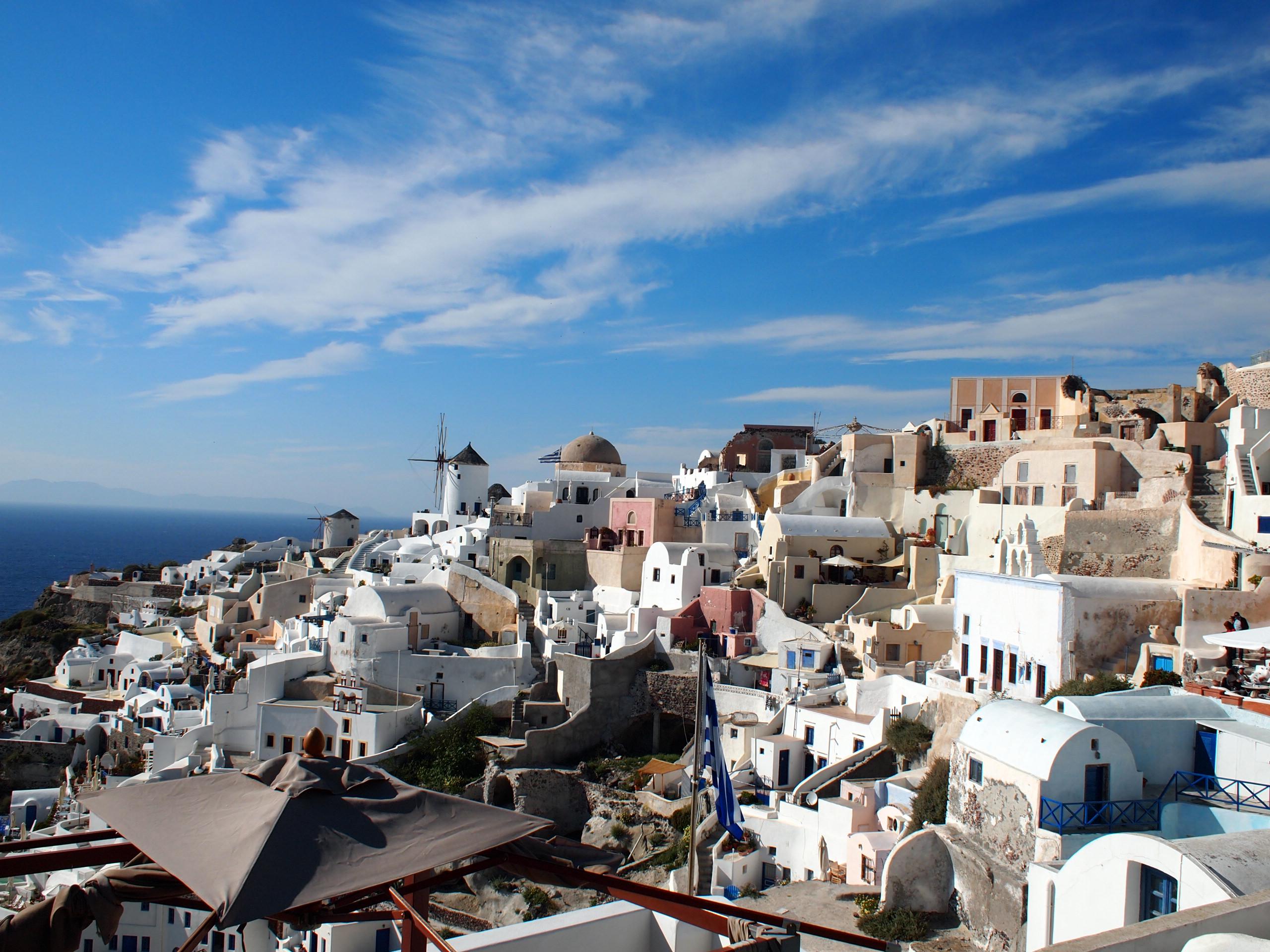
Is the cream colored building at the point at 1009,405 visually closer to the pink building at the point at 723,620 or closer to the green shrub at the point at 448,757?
the pink building at the point at 723,620

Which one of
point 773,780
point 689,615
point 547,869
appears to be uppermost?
point 547,869

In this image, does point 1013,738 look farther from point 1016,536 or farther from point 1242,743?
point 1016,536

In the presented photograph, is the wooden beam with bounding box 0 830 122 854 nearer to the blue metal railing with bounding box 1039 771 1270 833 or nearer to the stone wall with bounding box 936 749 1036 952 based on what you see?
the blue metal railing with bounding box 1039 771 1270 833

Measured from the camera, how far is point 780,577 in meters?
27.0

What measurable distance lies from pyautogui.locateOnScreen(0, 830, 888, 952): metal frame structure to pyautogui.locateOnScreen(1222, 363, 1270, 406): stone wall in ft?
94.2

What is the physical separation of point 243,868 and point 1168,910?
7040mm

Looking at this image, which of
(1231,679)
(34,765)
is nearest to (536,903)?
(1231,679)

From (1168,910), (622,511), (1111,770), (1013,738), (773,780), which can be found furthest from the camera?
(622,511)

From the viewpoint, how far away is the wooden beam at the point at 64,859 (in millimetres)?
2891

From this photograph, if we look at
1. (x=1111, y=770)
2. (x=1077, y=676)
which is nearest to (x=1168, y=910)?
(x=1111, y=770)

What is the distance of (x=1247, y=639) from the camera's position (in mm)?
13625

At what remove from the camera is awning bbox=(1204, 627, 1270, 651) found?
13.4 metres

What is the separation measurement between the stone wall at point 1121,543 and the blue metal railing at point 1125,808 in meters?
9.75

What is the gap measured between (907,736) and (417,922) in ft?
52.8
